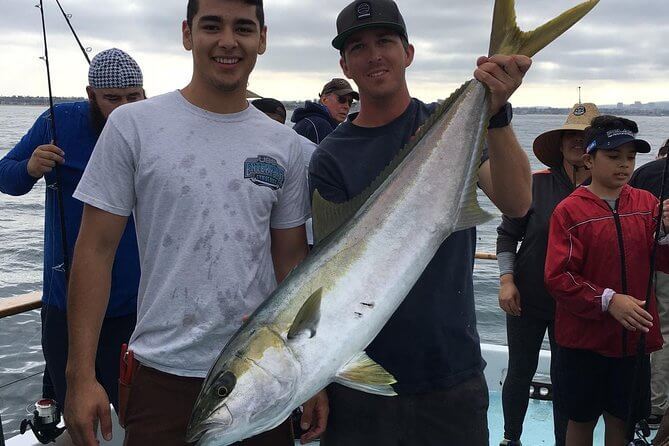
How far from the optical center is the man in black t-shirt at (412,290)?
7.34 ft

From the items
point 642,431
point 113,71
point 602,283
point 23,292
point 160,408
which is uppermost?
point 113,71

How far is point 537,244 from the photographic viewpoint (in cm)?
387

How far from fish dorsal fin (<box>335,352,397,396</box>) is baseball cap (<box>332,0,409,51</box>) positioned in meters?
1.27

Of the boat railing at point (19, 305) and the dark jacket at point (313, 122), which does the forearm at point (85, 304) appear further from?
the dark jacket at point (313, 122)

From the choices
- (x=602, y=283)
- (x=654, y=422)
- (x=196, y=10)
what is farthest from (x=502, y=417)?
(x=196, y=10)

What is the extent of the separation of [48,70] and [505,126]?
9.85ft

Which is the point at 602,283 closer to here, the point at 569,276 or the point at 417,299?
the point at 569,276

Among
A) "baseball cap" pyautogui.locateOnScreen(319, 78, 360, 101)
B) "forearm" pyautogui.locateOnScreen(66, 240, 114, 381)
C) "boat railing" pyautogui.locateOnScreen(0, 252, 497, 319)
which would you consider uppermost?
"baseball cap" pyautogui.locateOnScreen(319, 78, 360, 101)

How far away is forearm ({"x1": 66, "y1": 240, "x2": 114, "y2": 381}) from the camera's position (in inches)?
78.9

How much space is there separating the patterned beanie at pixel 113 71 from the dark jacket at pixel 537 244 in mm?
2553

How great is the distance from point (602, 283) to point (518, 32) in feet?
6.08

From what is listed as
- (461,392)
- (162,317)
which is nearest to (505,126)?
(461,392)

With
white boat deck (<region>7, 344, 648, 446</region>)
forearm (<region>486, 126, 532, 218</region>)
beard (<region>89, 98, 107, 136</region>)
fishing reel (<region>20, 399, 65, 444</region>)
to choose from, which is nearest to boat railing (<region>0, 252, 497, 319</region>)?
fishing reel (<region>20, 399, 65, 444</region>)

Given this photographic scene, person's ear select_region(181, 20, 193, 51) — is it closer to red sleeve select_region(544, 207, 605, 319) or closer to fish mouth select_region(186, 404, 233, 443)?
fish mouth select_region(186, 404, 233, 443)
